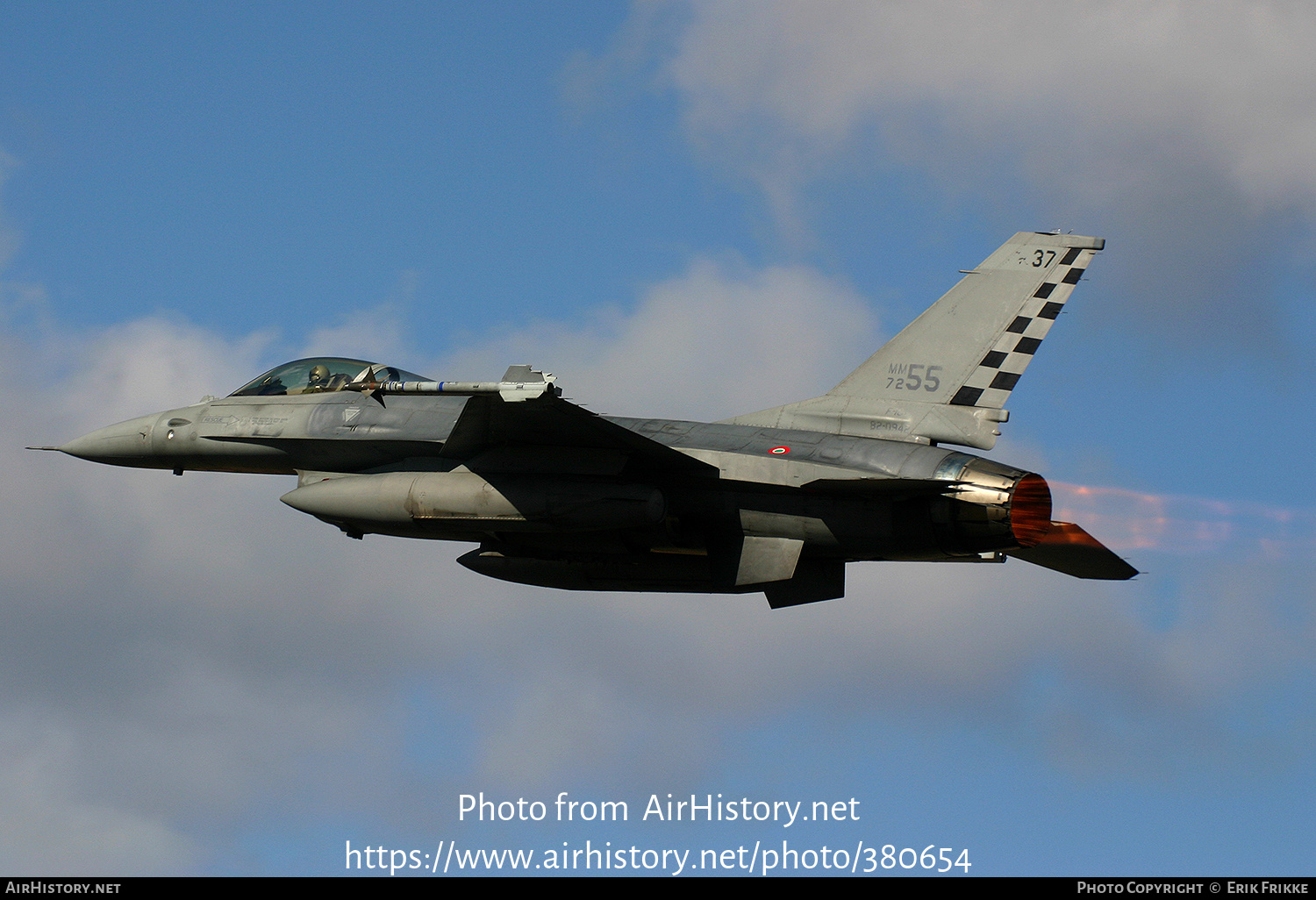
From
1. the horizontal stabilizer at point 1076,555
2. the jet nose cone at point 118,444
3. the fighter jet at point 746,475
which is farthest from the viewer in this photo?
the jet nose cone at point 118,444

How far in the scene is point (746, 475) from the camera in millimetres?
16578

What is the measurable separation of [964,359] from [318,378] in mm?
7931

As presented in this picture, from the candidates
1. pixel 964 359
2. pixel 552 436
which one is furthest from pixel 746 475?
pixel 964 359

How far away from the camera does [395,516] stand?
55.2 feet

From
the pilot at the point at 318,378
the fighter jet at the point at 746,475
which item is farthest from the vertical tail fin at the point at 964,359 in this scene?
the pilot at the point at 318,378

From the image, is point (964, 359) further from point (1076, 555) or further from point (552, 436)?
point (552, 436)

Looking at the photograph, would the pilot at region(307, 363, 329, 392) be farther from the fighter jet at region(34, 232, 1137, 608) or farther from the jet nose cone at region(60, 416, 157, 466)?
the jet nose cone at region(60, 416, 157, 466)

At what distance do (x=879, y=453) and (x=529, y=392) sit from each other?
4.03 meters

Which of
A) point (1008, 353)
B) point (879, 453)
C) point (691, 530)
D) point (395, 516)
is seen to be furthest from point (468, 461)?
point (1008, 353)

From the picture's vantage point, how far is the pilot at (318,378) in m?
19.5

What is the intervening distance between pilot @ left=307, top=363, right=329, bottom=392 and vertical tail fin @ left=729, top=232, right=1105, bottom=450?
17.3 ft

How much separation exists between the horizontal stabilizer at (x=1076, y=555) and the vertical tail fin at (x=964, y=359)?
1.22m

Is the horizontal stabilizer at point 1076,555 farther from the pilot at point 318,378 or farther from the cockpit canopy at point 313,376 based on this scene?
the pilot at point 318,378

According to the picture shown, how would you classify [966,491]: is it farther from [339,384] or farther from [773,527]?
[339,384]
